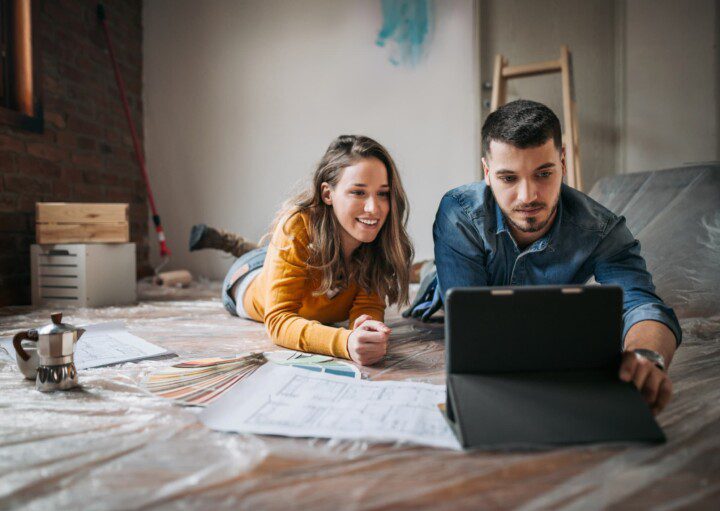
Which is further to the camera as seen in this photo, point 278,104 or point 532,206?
point 278,104

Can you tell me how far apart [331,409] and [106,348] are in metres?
0.71

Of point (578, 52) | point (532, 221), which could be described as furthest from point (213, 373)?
point (578, 52)

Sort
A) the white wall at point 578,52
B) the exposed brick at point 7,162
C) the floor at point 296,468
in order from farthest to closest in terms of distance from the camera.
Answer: the white wall at point 578,52 < the exposed brick at point 7,162 < the floor at point 296,468

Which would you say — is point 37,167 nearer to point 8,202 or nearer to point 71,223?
point 8,202

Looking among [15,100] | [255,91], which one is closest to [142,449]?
[15,100]

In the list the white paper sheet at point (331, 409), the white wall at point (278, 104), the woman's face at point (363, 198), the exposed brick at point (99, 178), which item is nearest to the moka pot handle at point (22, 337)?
the white paper sheet at point (331, 409)

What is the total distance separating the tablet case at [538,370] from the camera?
24.8 inches

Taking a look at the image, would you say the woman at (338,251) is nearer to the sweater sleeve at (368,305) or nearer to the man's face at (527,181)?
the sweater sleeve at (368,305)

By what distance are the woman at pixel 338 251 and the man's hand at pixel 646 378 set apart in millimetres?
534

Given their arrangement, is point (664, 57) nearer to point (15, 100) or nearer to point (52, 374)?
point (52, 374)

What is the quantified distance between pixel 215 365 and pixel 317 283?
0.36 meters

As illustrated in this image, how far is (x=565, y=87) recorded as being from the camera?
2.32m

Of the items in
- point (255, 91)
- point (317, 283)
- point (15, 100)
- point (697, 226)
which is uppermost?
point (255, 91)

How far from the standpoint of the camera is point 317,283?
1284 mm
